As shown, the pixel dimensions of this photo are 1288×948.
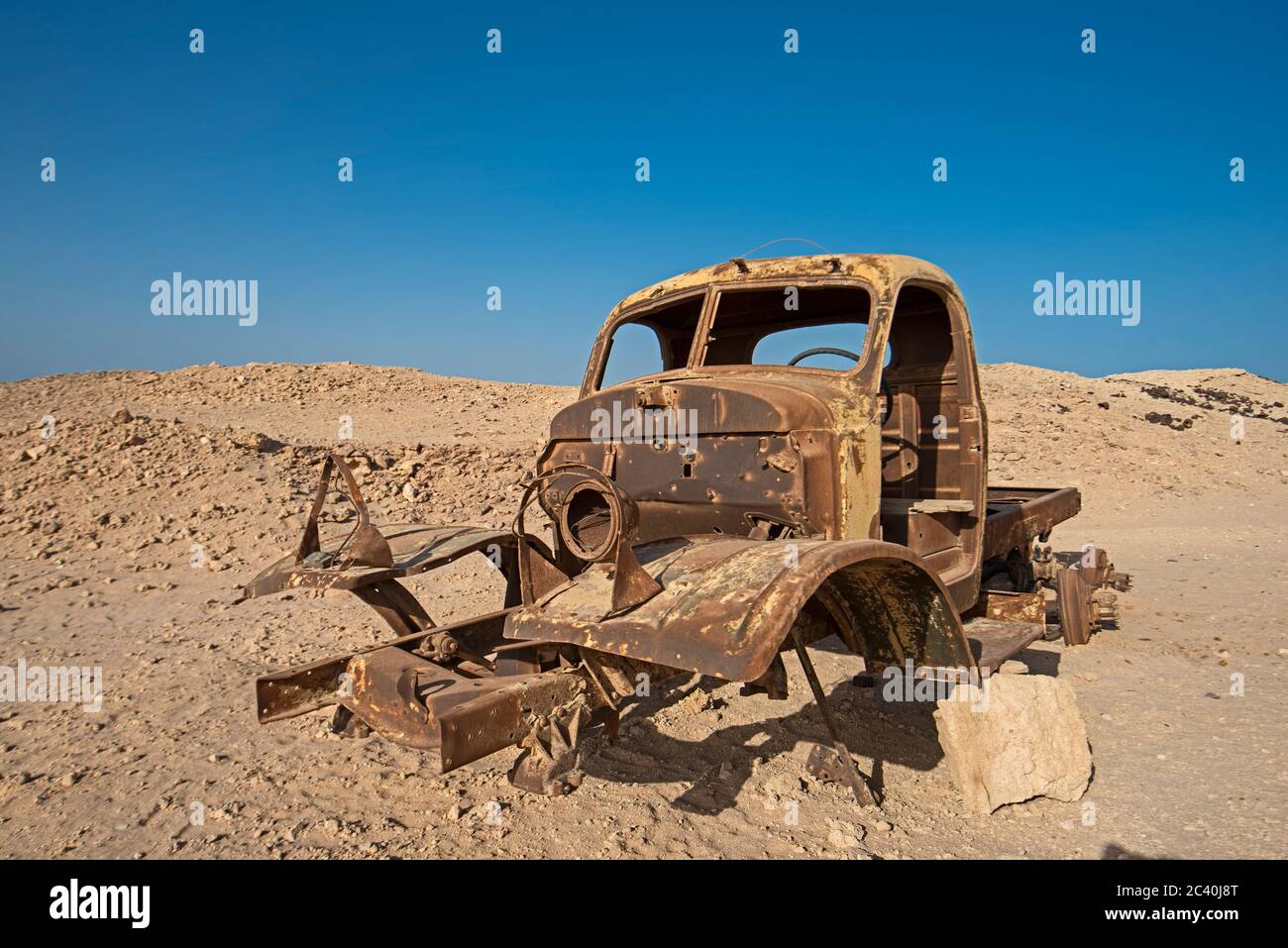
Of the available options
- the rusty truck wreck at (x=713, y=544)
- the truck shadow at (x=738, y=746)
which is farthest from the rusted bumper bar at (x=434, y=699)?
the truck shadow at (x=738, y=746)

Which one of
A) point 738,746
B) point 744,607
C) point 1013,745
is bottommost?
point 738,746

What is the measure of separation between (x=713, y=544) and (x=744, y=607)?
0.74 meters

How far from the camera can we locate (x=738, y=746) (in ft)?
14.1

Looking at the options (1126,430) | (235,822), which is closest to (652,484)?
(235,822)

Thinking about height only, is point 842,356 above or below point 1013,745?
above

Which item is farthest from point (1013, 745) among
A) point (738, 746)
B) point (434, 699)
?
point (434, 699)

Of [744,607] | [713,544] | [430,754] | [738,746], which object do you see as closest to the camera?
[744,607]

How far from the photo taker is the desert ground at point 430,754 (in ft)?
11.0

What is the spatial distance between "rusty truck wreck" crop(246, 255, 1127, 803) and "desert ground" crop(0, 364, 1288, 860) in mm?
457

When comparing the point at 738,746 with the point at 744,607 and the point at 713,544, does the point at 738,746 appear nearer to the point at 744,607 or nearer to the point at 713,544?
the point at 713,544

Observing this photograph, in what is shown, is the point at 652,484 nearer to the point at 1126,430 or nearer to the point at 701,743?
the point at 701,743

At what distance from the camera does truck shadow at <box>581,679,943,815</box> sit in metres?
3.89

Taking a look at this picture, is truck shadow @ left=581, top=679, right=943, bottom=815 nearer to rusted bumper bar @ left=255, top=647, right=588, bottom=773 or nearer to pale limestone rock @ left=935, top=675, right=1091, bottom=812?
pale limestone rock @ left=935, top=675, right=1091, bottom=812

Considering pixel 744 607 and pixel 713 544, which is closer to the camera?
pixel 744 607
